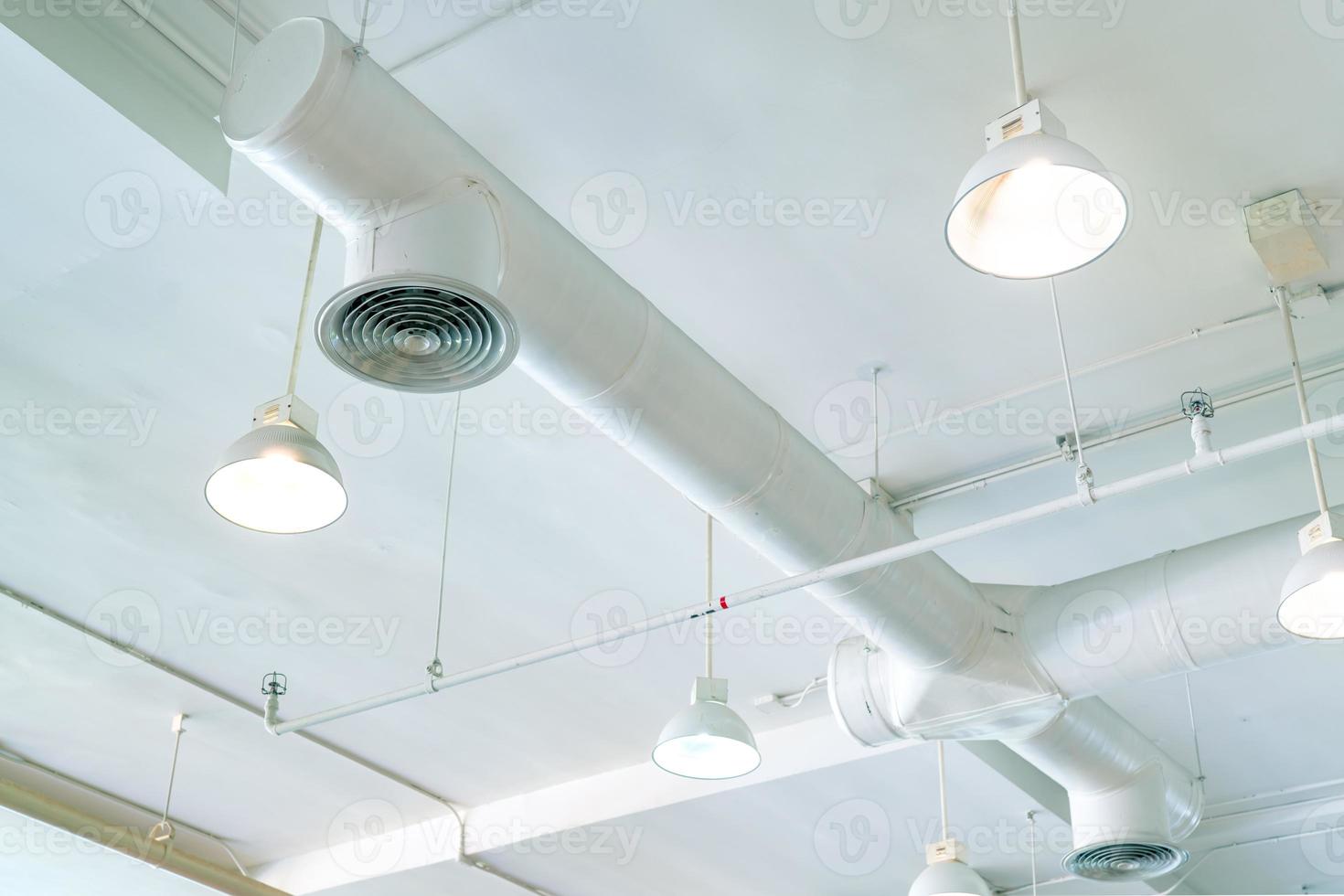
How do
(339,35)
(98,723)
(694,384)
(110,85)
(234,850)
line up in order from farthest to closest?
(234,850), (98,723), (694,384), (110,85), (339,35)

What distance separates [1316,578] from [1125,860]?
198 cm

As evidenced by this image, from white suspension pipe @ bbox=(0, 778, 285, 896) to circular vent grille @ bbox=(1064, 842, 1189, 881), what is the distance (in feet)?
13.3

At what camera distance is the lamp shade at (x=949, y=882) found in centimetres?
519

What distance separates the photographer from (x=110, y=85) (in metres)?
3.33

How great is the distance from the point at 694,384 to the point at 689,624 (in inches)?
88.0

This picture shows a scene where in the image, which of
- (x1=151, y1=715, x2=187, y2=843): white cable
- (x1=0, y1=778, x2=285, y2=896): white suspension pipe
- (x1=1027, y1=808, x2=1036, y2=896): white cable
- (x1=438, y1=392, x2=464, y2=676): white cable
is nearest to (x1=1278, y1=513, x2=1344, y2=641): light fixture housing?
(x1=438, y1=392, x2=464, y2=676): white cable

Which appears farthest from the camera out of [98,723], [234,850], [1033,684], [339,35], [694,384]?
[234,850]

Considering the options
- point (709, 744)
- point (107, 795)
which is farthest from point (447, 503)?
point (107, 795)

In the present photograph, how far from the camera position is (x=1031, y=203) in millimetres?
→ 3098

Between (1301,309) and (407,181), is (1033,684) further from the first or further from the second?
(407,181)

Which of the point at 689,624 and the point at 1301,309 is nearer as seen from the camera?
the point at 1301,309

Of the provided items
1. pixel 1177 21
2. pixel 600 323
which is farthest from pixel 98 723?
pixel 1177 21

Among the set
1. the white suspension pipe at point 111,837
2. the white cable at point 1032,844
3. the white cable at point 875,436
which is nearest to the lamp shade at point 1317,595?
the white cable at point 875,436

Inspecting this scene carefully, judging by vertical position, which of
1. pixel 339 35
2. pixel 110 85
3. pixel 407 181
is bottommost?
pixel 407 181
